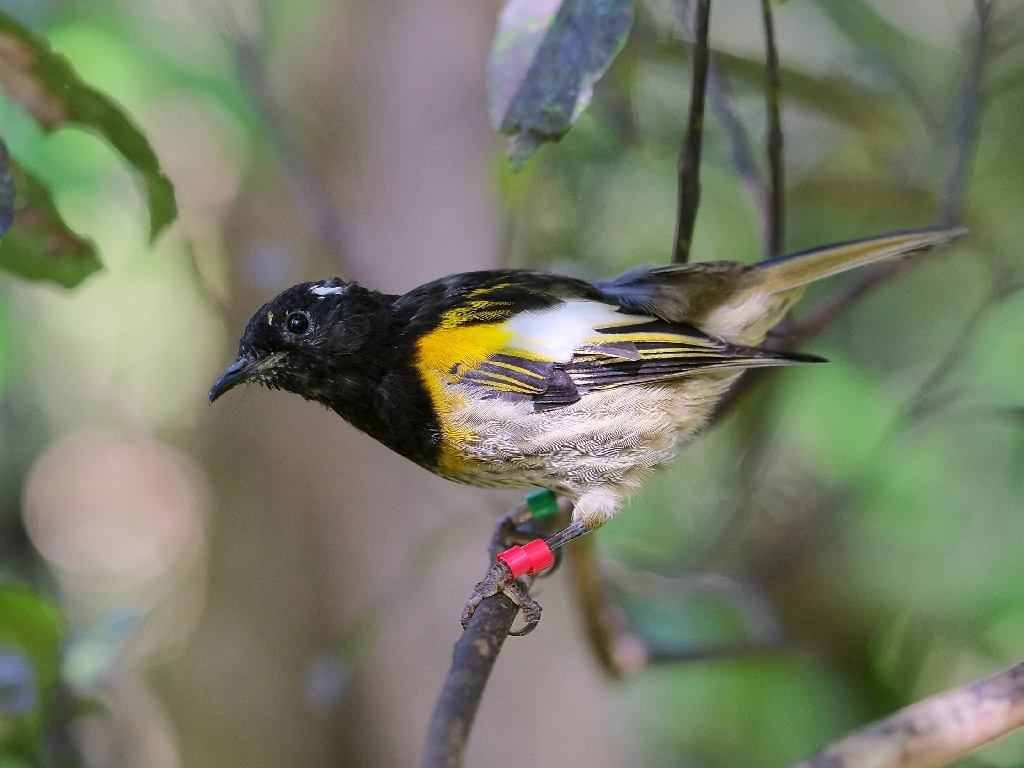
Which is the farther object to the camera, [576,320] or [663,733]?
[663,733]

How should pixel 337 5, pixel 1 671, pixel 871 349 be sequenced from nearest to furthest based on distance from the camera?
pixel 1 671 → pixel 871 349 → pixel 337 5

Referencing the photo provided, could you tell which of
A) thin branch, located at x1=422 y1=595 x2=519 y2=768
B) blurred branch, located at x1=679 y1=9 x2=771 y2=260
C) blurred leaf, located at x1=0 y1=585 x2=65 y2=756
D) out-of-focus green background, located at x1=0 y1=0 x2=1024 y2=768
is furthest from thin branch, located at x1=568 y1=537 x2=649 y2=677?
blurred leaf, located at x1=0 y1=585 x2=65 y2=756

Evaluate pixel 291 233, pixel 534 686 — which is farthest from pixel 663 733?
pixel 291 233

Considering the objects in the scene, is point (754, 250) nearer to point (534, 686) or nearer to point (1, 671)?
point (534, 686)

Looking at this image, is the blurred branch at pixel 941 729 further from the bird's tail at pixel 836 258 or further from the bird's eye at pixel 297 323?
the bird's eye at pixel 297 323

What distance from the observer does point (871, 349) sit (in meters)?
4.10

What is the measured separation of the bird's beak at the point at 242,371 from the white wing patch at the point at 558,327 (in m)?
0.54

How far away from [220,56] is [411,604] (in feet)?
8.69

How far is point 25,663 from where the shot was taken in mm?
2027

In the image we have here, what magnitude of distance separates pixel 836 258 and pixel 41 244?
1.75m

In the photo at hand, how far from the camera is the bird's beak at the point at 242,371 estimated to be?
6.37 ft

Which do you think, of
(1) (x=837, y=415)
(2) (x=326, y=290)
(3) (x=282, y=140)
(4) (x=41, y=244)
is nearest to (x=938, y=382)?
(1) (x=837, y=415)

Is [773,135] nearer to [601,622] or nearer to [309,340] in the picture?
[309,340]

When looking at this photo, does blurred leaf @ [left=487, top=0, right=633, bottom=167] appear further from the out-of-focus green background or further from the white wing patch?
the out-of-focus green background
